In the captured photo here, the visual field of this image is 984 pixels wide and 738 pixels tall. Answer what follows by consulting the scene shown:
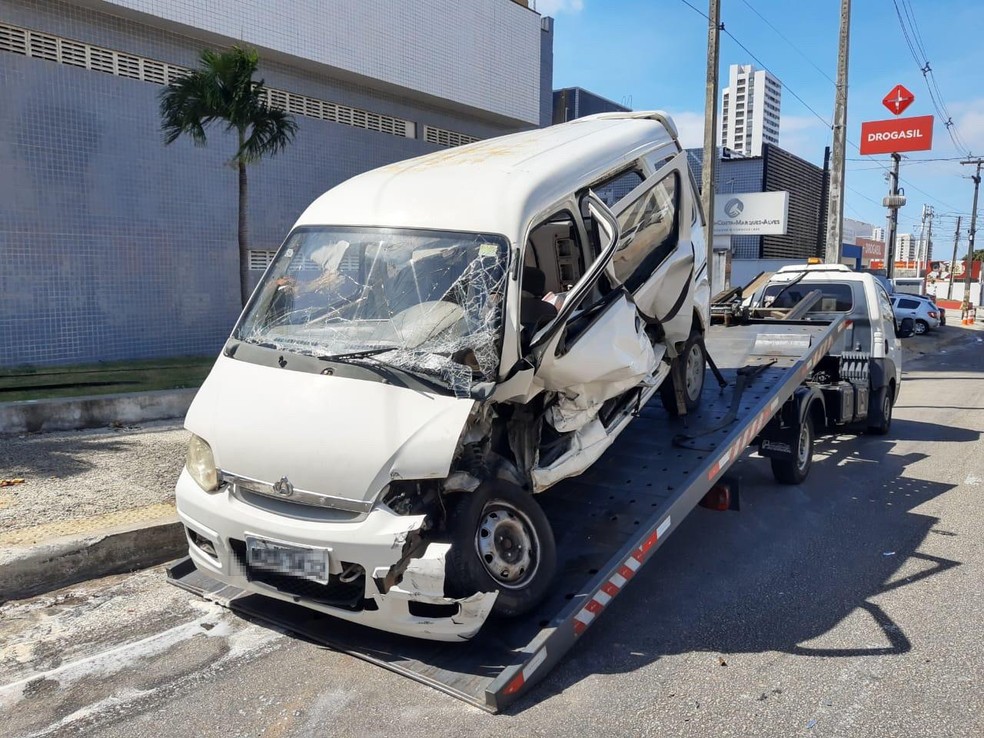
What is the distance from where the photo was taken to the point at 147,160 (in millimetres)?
12375

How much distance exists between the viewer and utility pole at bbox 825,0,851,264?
1697 centimetres

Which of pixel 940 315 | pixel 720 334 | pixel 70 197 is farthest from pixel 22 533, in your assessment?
pixel 940 315

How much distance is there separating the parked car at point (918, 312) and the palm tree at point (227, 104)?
81.3ft

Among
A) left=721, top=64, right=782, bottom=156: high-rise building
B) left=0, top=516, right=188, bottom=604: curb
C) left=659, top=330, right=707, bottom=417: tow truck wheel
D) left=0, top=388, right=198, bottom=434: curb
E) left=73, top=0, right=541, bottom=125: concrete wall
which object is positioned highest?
left=721, top=64, right=782, bottom=156: high-rise building

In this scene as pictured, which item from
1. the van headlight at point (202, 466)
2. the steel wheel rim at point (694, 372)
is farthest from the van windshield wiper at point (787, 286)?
the van headlight at point (202, 466)

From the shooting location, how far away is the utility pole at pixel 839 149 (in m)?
17.0

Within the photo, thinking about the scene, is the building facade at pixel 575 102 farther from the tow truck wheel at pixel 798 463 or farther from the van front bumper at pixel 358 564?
the van front bumper at pixel 358 564

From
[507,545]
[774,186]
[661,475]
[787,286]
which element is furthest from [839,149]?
[507,545]

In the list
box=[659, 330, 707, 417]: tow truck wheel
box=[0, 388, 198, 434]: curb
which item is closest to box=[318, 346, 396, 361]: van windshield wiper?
box=[659, 330, 707, 417]: tow truck wheel

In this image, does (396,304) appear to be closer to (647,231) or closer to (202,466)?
(202,466)

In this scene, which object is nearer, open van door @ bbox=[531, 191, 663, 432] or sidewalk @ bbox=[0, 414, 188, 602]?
open van door @ bbox=[531, 191, 663, 432]

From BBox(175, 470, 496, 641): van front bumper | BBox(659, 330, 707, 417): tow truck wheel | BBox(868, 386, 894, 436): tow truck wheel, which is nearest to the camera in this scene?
BBox(175, 470, 496, 641): van front bumper

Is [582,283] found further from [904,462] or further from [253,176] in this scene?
[253,176]

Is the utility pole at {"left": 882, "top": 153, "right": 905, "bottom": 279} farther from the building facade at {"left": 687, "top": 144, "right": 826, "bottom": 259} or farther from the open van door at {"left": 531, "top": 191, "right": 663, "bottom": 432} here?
the open van door at {"left": 531, "top": 191, "right": 663, "bottom": 432}
